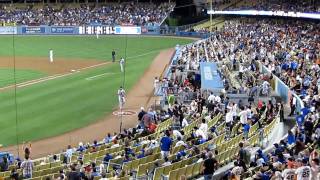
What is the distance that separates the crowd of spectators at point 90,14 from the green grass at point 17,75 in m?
37.7

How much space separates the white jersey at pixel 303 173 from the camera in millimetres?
12125

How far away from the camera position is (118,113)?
→ 29.0 meters

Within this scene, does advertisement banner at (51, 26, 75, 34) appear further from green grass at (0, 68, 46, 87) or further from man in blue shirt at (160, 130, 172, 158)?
man in blue shirt at (160, 130, 172, 158)

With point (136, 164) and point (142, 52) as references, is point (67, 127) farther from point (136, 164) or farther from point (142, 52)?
point (142, 52)

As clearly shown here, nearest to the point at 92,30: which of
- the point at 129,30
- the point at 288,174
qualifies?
the point at 129,30

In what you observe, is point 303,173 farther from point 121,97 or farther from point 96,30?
point 96,30

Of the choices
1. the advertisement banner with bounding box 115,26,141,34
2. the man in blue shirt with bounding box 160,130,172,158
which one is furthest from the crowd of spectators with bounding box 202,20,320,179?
the advertisement banner with bounding box 115,26,141,34

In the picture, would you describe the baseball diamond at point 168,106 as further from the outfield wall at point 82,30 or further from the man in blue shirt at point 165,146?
the outfield wall at point 82,30

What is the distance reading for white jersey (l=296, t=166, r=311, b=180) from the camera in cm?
1212

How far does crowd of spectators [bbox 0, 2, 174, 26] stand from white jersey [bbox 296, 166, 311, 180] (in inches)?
2745

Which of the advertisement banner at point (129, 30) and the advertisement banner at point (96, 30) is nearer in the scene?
the advertisement banner at point (96, 30)

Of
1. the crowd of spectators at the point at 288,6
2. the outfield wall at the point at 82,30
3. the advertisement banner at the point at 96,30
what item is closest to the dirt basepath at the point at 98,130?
the crowd of spectators at the point at 288,6

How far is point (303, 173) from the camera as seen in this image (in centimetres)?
1216

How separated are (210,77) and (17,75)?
17683 mm
